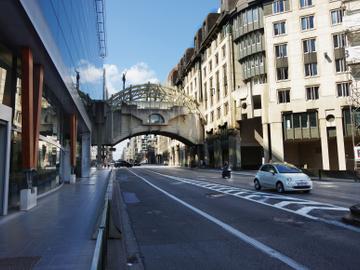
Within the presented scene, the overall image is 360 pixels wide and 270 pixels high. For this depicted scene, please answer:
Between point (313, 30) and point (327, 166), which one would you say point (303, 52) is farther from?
point (327, 166)

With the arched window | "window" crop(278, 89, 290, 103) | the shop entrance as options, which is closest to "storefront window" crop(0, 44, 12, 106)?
the shop entrance

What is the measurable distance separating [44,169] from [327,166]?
117 ft

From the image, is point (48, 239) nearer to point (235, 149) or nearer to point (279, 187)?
point (279, 187)

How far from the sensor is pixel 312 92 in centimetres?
4641

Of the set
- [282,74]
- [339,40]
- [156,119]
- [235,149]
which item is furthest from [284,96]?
[156,119]

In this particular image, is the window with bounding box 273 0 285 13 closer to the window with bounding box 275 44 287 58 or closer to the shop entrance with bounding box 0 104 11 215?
the window with bounding box 275 44 287 58

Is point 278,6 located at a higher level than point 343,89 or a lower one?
higher

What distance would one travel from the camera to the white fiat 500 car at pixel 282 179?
1794cm

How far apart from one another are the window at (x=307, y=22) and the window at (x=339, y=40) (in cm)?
336

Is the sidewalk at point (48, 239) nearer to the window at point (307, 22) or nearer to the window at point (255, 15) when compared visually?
the window at point (307, 22)

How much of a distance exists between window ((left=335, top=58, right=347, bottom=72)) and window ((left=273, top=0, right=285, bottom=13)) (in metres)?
10.3

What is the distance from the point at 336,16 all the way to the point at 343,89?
9.18 meters

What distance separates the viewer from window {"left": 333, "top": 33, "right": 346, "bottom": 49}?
4462 centimetres

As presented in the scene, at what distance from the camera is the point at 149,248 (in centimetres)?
774
